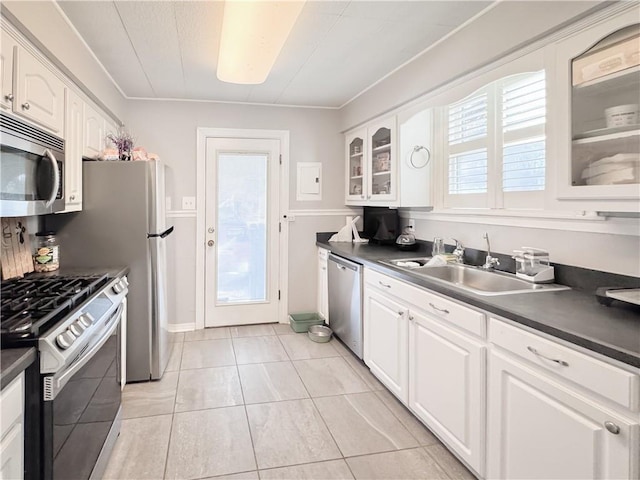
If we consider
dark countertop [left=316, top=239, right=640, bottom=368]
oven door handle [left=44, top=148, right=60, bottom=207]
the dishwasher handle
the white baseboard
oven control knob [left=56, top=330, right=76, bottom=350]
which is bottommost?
the white baseboard

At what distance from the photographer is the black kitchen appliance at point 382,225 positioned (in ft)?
12.4

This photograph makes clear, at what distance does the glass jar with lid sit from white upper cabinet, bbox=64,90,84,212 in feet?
0.87

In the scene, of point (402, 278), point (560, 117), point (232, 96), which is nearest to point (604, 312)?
point (560, 117)

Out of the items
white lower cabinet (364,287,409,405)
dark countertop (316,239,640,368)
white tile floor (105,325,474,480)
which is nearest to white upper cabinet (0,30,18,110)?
white tile floor (105,325,474,480)

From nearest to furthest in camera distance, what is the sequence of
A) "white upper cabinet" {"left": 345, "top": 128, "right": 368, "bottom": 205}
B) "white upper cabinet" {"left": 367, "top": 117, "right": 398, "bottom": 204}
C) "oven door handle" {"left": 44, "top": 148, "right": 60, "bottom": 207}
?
"oven door handle" {"left": 44, "top": 148, "right": 60, "bottom": 207} < "white upper cabinet" {"left": 367, "top": 117, "right": 398, "bottom": 204} < "white upper cabinet" {"left": 345, "top": 128, "right": 368, "bottom": 205}

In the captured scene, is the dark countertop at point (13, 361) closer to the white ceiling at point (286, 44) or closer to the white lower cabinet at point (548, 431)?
the white lower cabinet at point (548, 431)

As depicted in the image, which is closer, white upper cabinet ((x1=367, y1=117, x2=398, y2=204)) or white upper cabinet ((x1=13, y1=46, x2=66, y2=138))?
white upper cabinet ((x1=13, y1=46, x2=66, y2=138))

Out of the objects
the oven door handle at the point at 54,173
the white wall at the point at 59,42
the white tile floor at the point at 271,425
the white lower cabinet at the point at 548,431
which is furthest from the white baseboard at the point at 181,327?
the white lower cabinet at the point at 548,431

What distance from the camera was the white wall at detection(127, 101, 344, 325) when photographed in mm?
3986

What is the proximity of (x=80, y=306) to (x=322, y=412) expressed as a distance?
5.03ft

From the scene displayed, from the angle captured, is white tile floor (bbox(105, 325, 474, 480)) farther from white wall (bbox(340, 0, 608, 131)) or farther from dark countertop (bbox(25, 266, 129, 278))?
white wall (bbox(340, 0, 608, 131))

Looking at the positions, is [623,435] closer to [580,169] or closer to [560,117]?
[580,169]

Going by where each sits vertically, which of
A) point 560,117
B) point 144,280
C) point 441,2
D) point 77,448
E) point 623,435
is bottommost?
point 77,448

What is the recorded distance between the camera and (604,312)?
1543mm
